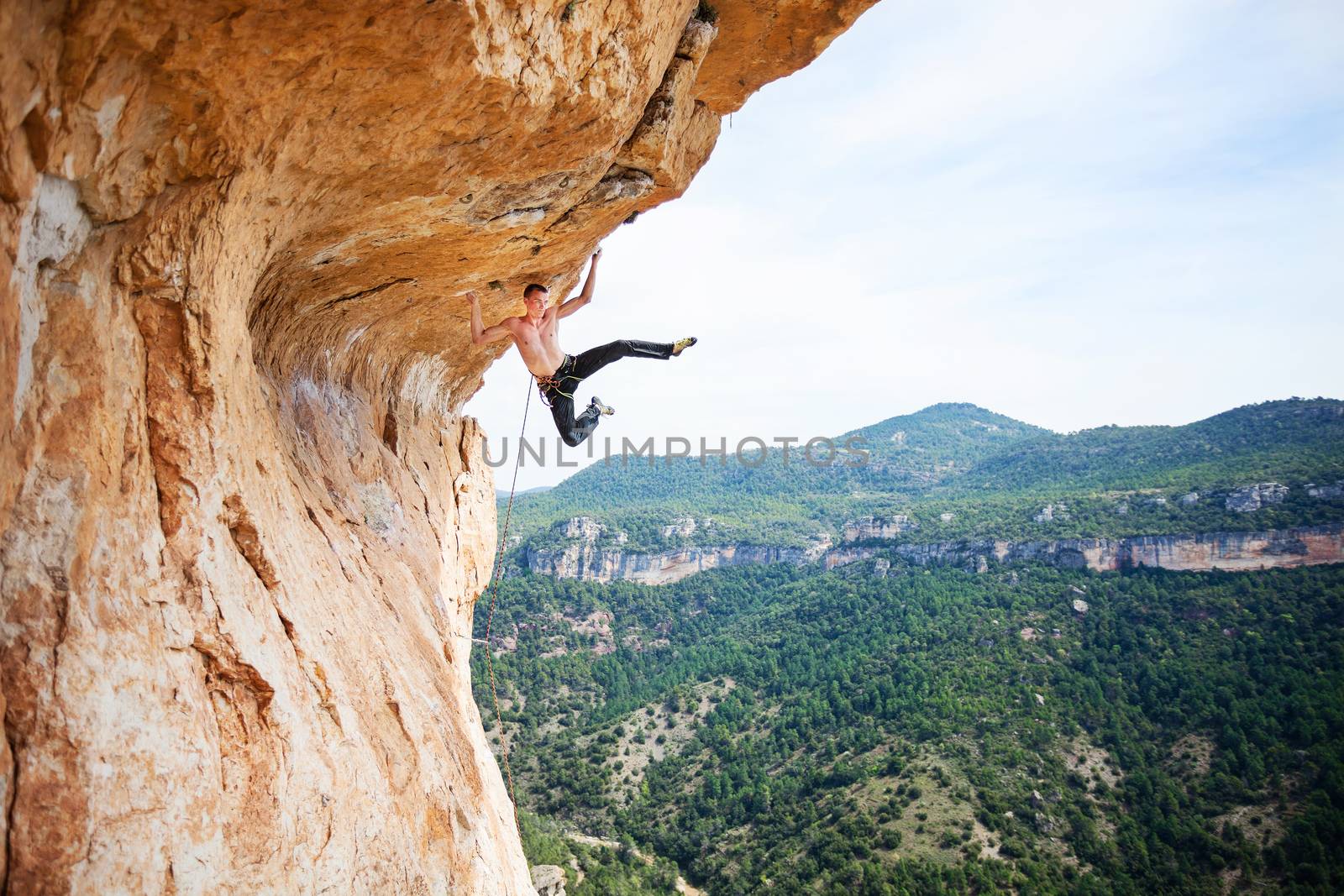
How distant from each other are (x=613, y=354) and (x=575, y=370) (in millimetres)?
501

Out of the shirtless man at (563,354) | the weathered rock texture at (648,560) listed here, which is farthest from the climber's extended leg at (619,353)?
the weathered rock texture at (648,560)

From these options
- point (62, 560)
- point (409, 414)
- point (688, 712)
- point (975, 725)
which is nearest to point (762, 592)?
point (688, 712)

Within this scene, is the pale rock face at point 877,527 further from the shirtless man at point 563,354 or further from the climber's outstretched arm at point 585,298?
the climber's outstretched arm at point 585,298

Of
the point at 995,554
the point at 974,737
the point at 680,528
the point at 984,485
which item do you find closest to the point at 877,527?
the point at 995,554

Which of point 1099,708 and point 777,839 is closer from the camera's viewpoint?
point 777,839

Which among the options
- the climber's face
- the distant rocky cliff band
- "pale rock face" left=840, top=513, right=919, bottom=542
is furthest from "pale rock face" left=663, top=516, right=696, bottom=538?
the climber's face

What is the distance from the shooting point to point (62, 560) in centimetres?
344

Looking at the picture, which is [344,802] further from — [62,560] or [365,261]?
[365,261]

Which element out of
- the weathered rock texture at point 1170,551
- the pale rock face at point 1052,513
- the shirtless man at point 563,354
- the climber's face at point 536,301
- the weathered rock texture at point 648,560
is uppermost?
the climber's face at point 536,301

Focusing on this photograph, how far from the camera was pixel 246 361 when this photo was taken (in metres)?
5.22

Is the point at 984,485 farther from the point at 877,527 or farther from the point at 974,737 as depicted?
the point at 974,737

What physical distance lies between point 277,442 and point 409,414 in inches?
172

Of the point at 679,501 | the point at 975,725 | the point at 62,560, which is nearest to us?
the point at 62,560

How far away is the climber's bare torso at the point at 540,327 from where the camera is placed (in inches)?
318
